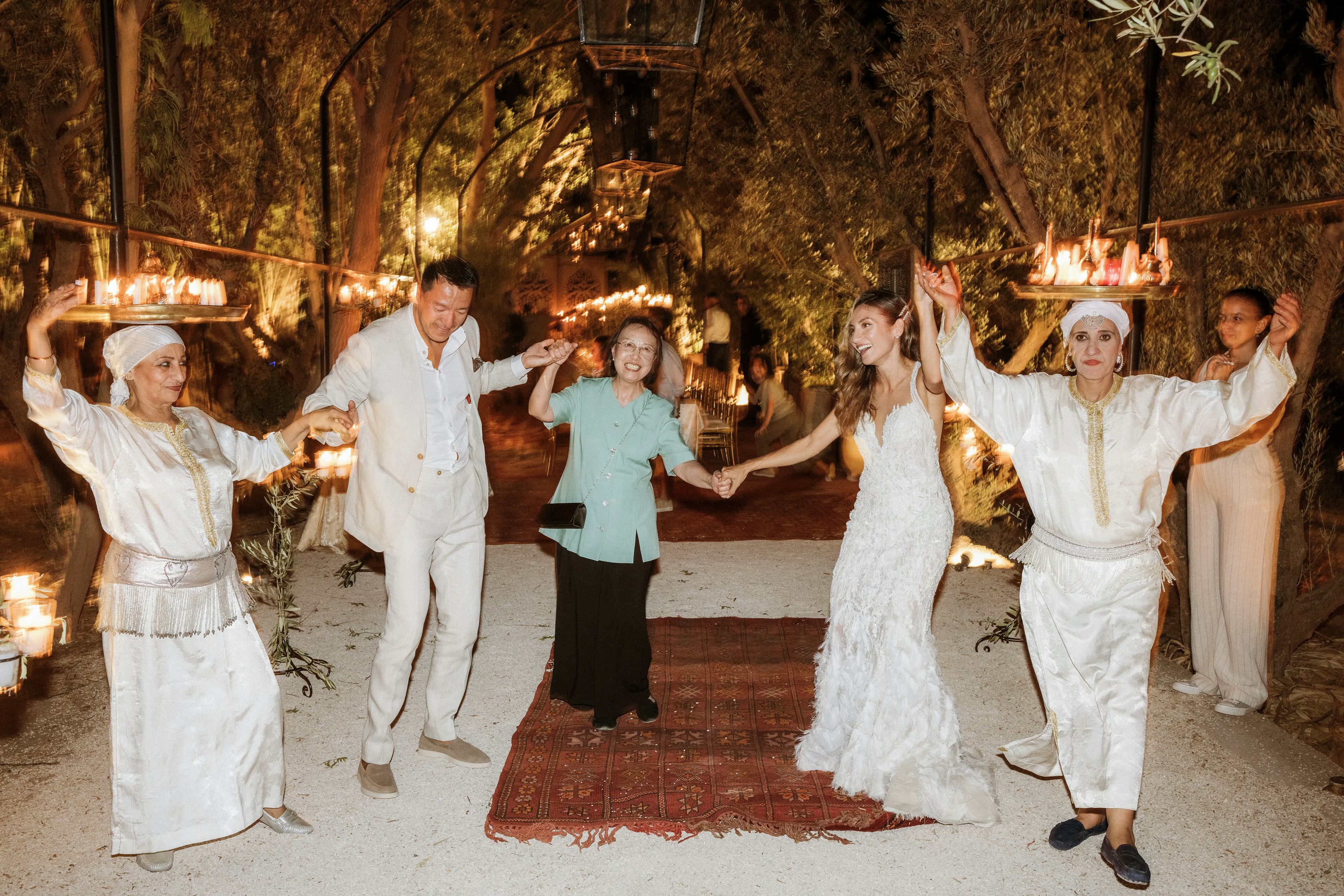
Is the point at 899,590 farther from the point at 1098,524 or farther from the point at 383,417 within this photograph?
the point at 383,417

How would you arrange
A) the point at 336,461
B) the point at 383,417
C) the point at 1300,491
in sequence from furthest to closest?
the point at 336,461, the point at 1300,491, the point at 383,417

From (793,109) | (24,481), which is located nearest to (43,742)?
(793,109)

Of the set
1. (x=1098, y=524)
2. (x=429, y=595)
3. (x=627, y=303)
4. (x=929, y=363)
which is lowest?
(x=429, y=595)

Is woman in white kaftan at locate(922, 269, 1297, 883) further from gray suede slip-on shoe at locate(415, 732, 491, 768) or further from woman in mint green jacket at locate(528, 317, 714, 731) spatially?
gray suede slip-on shoe at locate(415, 732, 491, 768)

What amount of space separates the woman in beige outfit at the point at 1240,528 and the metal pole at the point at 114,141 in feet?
17.8

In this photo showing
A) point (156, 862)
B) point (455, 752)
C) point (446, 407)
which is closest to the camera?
point (156, 862)

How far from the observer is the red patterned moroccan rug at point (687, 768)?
13.6 feet

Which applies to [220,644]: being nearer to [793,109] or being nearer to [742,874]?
[742,874]

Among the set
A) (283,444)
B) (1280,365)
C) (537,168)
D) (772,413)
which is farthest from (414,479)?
(537,168)

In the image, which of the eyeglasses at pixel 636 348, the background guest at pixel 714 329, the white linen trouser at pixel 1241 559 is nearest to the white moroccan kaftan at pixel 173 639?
the eyeglasses at pixel 636 348

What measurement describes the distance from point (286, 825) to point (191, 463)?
151cm

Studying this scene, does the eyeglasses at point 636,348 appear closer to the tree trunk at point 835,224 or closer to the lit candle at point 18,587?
the lit candle at point 18,587

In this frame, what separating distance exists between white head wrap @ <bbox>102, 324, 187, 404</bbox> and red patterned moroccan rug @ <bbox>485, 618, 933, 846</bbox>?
2206 millimetres

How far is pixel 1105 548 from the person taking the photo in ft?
12.6
